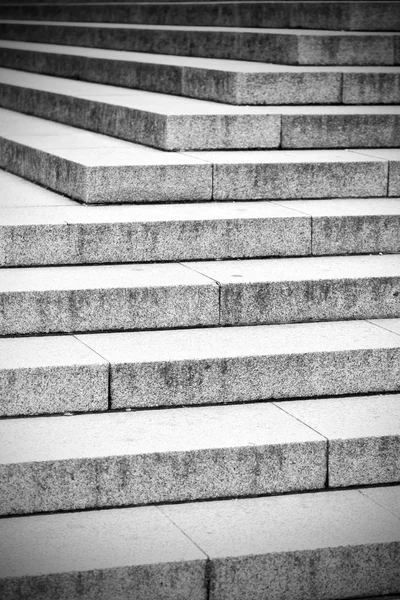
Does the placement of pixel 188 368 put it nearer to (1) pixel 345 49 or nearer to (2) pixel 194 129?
(2) pixel 194 129

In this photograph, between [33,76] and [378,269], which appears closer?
[378,269]

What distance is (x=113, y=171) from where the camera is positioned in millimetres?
6383

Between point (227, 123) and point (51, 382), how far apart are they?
3.09 meters

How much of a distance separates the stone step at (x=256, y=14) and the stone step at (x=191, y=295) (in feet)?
14.9

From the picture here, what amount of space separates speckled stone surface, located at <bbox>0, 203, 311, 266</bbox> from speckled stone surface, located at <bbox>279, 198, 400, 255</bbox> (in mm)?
83

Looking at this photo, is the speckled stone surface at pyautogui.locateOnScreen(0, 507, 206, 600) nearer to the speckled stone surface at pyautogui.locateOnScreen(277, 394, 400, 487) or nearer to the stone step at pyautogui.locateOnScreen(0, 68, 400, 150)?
the speckled stone surface at pyautogui.locateOnScreen(277, 394, 400, 487)

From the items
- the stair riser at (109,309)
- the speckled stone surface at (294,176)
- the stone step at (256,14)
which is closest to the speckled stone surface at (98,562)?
the stair riser at (109,309)

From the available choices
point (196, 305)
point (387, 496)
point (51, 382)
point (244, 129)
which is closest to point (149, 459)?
point (51, 382)

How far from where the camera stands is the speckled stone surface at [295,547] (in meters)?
4.13

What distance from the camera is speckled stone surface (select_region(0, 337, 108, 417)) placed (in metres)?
4.72

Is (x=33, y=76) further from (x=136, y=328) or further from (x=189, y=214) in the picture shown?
(x=136, y=328)

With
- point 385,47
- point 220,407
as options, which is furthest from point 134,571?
point 385,47

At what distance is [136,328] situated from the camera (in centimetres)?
541

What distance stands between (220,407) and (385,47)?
196 inches
